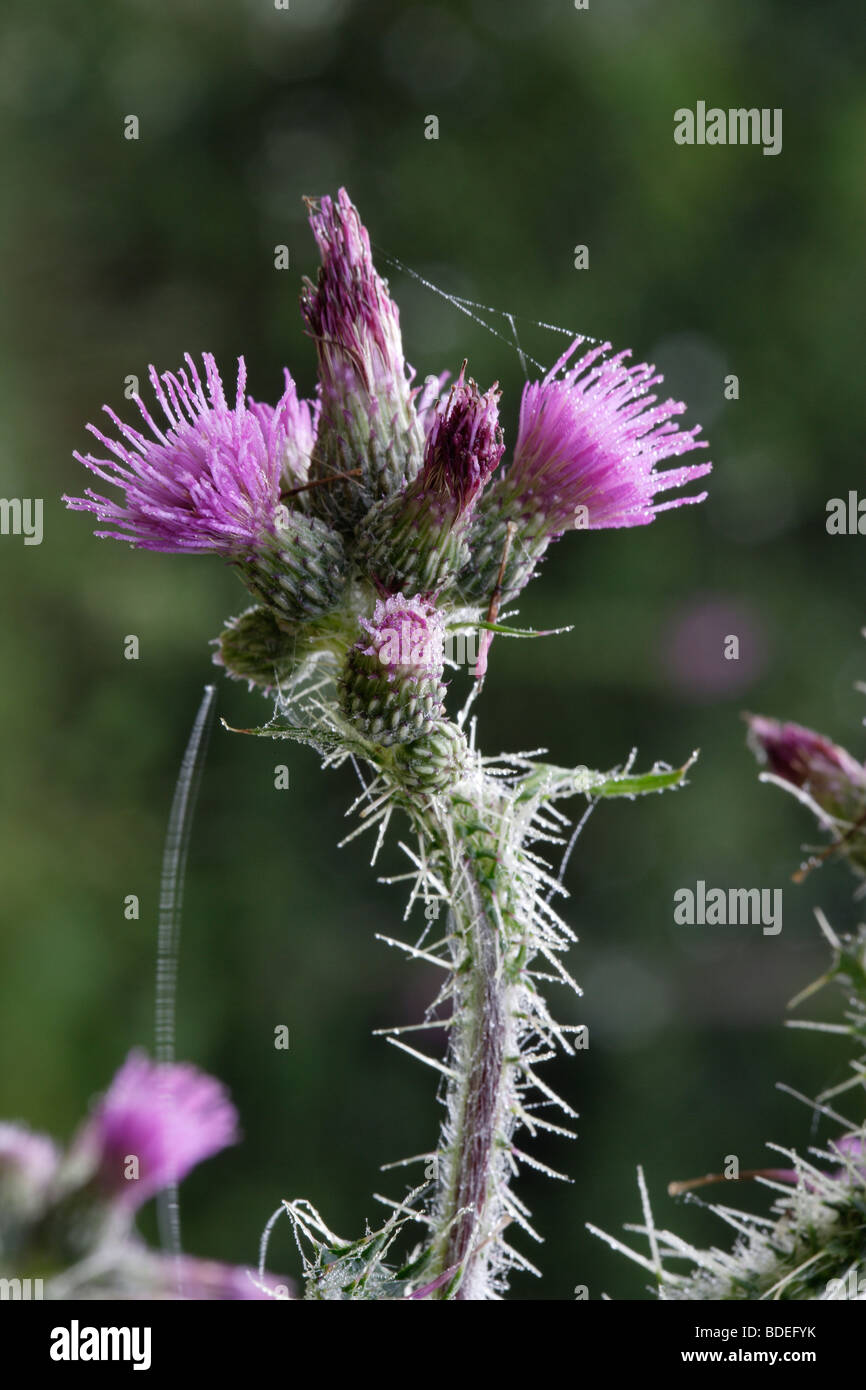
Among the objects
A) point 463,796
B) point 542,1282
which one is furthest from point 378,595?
point 542,1282

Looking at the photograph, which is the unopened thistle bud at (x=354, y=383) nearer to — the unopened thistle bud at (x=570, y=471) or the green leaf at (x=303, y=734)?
the unopened thistle bud at (x=570, y=471)

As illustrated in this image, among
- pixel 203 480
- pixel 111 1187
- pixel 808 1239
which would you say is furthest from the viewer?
pixel 111 1187

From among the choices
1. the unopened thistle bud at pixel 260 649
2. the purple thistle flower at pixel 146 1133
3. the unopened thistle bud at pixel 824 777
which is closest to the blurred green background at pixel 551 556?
the purple thistle flower at pixel 146 1133

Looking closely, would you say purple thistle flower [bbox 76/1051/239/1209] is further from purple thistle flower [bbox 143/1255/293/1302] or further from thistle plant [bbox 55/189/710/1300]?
thistle plant [bbox 55/189/710/1300]

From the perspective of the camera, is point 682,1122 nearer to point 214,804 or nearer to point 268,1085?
point 268,1085

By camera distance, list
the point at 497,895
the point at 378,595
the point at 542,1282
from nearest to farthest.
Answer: the point at 497,895, the point at 378,595, the point at 542,1282

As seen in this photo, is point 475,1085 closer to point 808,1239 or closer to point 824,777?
point 808,1239

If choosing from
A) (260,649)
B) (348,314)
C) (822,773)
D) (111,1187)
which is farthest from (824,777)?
(111,1187)
